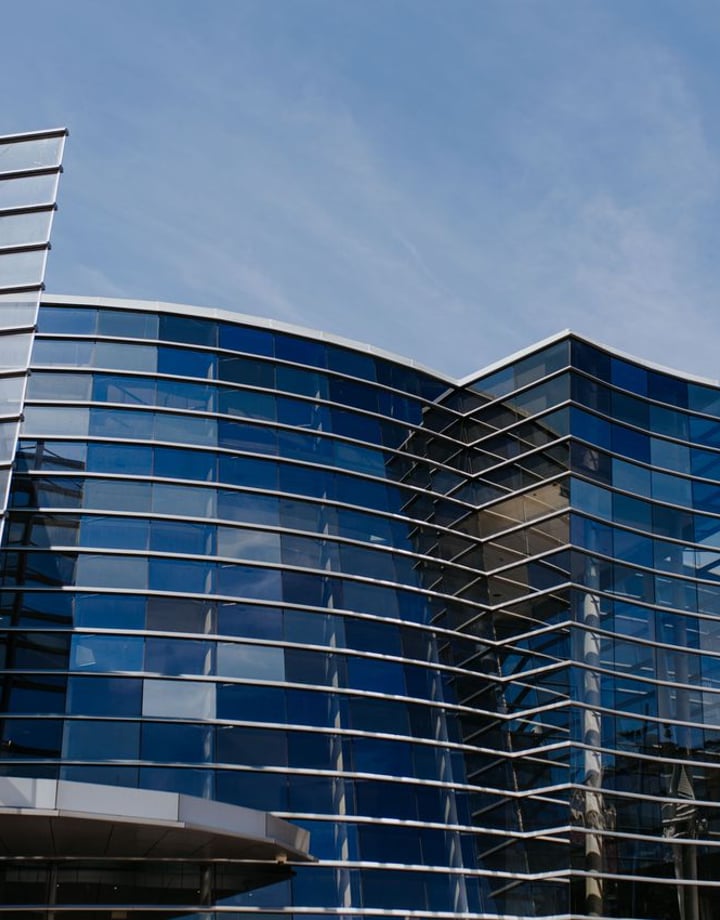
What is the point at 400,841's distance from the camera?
36.9 meters

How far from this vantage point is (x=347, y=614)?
39656mm

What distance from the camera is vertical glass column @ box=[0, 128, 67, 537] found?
32.3m

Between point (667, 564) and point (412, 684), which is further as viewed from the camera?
point (667, 564)

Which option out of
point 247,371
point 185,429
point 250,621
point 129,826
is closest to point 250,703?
point 250,621

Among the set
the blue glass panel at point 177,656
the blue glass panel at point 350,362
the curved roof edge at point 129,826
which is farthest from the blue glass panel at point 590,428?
the curved roof edge at point 129,826

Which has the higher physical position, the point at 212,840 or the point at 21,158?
the point at 21,158

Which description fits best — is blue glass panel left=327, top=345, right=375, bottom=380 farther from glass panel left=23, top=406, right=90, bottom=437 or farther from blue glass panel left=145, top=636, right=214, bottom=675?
blue glass panel left=145, top=636, right=214, bottom=675

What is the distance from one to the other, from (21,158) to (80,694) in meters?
15.7

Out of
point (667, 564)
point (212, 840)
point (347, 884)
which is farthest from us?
point (667, 564)

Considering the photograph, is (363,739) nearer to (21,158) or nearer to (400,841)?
(400,841)

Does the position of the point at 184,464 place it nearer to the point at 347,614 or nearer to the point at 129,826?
the point at 347,614

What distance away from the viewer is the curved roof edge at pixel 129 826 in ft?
88.0

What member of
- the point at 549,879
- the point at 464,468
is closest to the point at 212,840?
the point at 549,879

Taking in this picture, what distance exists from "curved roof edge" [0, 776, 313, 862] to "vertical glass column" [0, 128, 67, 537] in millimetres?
7324
